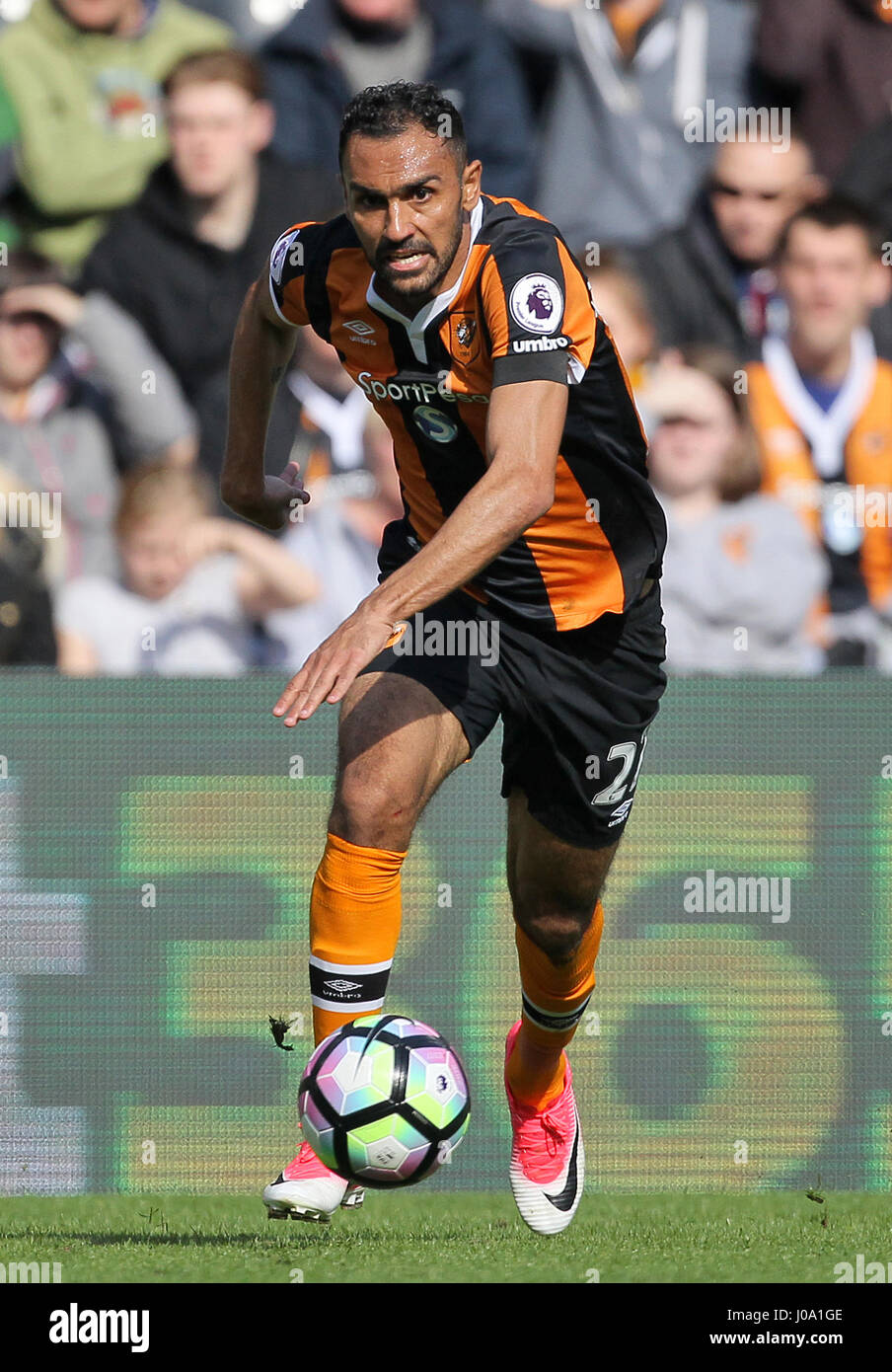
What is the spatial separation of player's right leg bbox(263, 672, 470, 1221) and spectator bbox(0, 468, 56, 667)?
14.4 ft

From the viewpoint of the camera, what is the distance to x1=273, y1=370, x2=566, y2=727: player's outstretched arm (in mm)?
3911

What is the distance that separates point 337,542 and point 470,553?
469 cm

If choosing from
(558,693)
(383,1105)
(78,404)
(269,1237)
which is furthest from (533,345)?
(78,404)

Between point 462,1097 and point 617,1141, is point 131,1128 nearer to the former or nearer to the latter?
point 617,1141

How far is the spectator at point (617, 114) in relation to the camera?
9.45 meters

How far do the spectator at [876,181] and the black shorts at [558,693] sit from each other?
15.6 feet

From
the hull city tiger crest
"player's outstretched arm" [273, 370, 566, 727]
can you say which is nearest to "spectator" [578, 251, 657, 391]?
the hull city tiger crest

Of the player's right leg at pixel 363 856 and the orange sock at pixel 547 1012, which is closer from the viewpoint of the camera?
the player's right leg at pixel 363 856

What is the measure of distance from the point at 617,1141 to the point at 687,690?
1649 mm

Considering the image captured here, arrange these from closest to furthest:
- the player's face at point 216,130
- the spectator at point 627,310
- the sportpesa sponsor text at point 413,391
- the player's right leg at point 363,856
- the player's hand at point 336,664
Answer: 1. the player's hand at point 336,664
2. the player's right leg at point 363,856
3. the sportpesa sponsor text at point 413,391
4. the spectator at point 627,310
5. the player's face at point 216,130

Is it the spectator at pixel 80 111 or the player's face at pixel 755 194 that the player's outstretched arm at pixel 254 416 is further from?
the player's face at pixel 755 194
